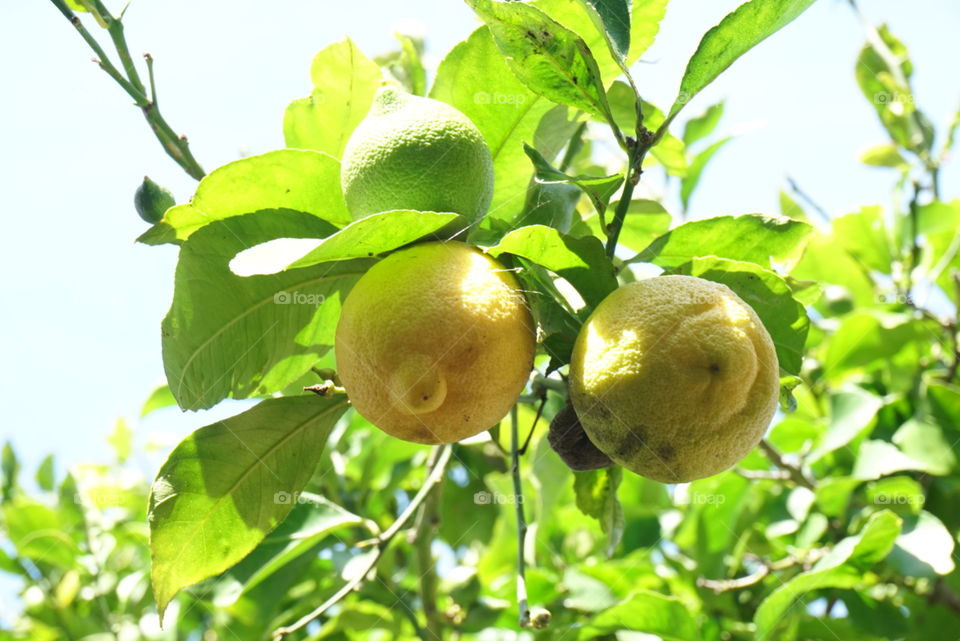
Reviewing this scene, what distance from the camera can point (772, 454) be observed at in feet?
5.42

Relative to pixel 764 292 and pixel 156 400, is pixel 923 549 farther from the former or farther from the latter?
pixel 156 400

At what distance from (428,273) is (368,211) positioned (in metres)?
0.12

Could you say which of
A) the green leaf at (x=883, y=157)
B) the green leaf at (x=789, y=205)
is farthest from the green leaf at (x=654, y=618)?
the green leaf at (x=883, y=157)

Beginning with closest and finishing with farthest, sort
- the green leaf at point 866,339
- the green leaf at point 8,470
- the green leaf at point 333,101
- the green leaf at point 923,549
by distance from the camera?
the green leaf at point 333,101 → the green leaf at point 923,549 → the green leaf at point 866,339 → the green leaf at point 8,470

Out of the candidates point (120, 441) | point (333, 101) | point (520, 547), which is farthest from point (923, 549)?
point (120, 441)

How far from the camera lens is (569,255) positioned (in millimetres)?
918

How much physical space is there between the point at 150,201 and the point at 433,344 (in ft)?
1.50

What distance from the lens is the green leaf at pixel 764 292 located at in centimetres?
98

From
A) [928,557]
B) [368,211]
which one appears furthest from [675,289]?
[928,557]

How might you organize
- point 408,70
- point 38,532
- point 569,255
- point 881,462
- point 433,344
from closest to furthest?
point 433,344
point 569,255
point 408,70
point 881,462
point 38,532

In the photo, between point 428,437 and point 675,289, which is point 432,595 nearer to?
point 428,437

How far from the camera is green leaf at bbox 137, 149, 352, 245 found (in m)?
0.93

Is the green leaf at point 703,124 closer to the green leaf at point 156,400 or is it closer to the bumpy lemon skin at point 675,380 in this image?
the bumpy lemon skin at point 675,380

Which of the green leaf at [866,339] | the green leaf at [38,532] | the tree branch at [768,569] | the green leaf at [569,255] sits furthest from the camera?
the green leaf at [38,532]
